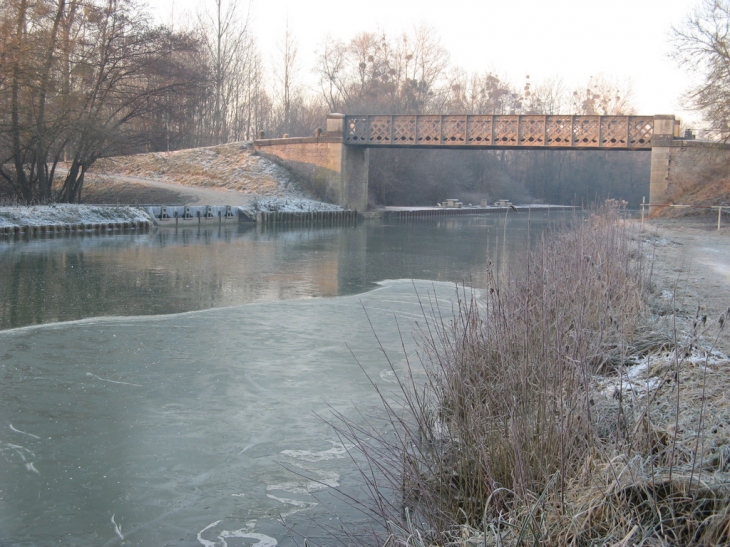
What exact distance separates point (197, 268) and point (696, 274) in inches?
418

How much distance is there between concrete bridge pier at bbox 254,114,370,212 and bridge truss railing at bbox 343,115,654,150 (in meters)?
1.01

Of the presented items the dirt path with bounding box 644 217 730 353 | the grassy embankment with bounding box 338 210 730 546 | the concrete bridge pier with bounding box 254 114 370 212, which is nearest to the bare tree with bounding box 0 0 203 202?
the concrete bridge pier with bounding box 254 114 370 212

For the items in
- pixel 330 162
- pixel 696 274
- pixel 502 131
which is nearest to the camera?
pixel 696 274

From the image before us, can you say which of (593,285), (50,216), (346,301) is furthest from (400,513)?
(50,216)

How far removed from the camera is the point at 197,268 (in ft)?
58.4

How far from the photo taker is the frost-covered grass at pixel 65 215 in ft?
82.9

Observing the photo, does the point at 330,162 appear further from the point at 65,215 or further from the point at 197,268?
the point at 197,268

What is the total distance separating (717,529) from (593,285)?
482 cm

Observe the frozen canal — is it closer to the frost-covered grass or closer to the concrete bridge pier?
the frost-covered grass

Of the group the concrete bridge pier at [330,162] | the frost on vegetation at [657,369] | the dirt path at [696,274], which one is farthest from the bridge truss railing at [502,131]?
the frost on vegetation at [657,369]


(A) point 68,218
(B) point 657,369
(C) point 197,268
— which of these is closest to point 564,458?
(B) point 657,369

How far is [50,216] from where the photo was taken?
27000mm

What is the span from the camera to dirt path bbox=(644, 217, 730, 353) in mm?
8469

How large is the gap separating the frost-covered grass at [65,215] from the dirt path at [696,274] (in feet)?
63.7
